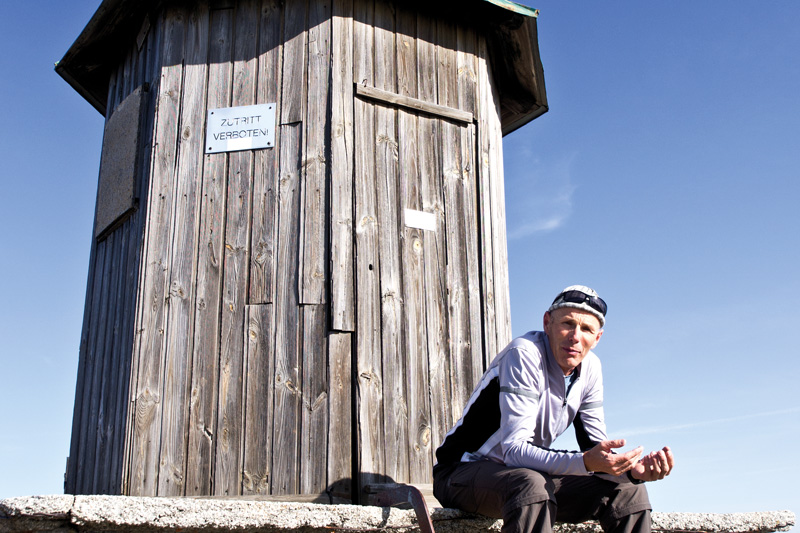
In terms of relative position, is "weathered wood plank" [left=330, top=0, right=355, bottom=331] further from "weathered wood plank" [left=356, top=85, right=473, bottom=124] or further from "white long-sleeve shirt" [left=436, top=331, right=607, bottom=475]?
"white long-sleeve shirt" [left=436, top=331, right=607, bottom=475]

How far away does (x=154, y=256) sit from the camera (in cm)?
578

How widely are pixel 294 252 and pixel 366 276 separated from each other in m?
0.53

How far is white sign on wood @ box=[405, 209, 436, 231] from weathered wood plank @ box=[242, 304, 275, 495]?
4.03 ft

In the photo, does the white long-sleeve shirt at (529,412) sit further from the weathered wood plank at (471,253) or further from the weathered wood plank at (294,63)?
the weathered wood plank at (294,63)

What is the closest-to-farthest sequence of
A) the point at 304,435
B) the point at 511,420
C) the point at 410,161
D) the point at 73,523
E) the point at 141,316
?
1. the point at 73,523
2. the point at 511,420
3. the point at 304,435
4. the point at 141,316
5. the point at 410,161

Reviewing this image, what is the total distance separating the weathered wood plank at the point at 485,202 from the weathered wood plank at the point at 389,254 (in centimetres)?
75

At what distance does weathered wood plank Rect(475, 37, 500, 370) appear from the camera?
6.12 metres

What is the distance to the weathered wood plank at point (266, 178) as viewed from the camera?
18.4 ft

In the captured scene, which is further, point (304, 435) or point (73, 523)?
point (304, 435)

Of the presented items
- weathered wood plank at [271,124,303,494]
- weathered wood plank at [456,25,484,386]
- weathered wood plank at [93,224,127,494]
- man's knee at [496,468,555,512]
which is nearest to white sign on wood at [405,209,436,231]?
weathered wood plank at [456,25,484,386]

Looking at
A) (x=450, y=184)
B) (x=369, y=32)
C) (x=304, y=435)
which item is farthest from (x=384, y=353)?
(x=369, y=32)

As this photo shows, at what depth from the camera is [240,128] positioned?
19.6 feet

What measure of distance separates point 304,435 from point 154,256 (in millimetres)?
1717

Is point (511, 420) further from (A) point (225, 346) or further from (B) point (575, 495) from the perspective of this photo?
(A) point (225, 346)
